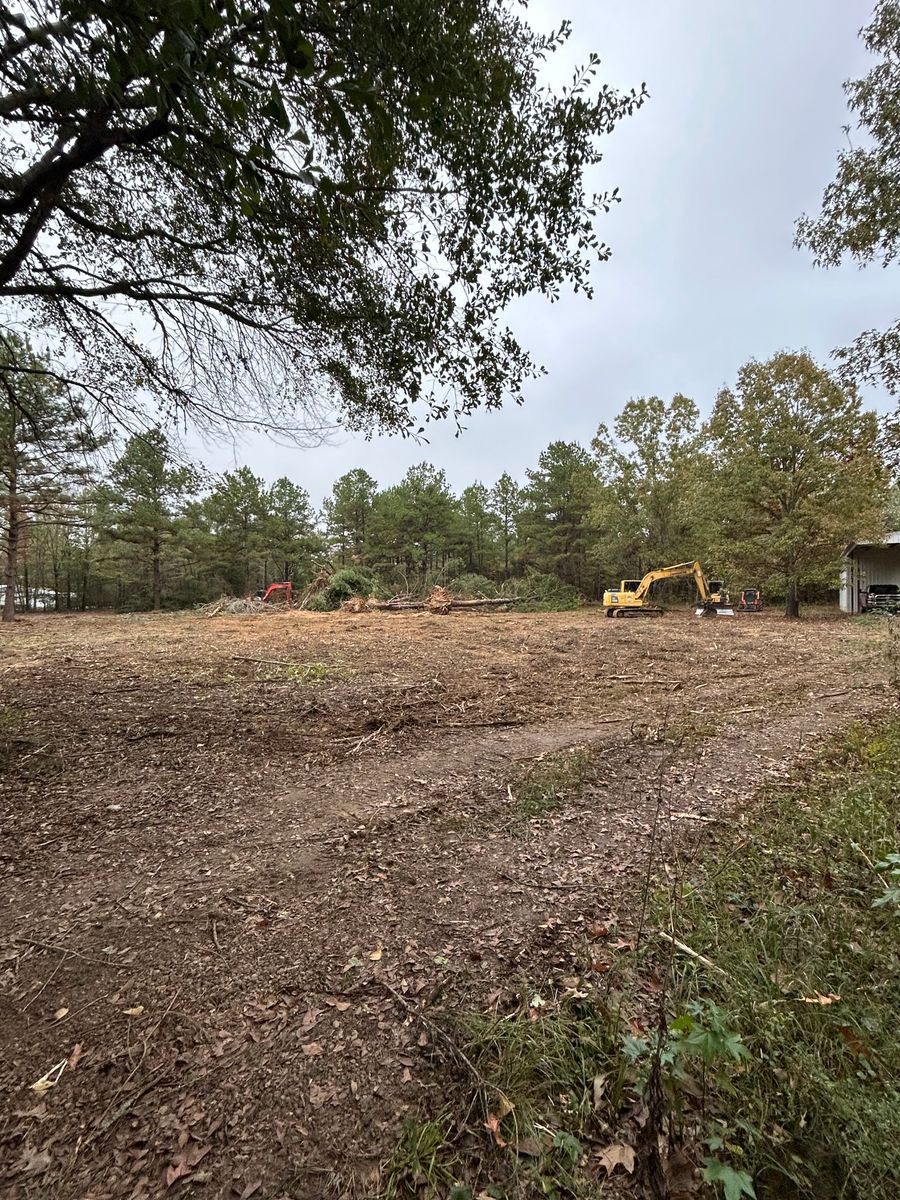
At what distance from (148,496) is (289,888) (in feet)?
59.9

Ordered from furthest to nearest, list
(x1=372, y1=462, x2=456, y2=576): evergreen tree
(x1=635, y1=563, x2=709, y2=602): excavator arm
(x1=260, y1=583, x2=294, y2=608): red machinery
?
(x1=372, y1=462, x2=456, y2=576): evergreen tree, (x1=260, y1=583, x2=294, y2=608): red machinery, (x1=635, y1=563, x2=709, y2=602): excavator arm

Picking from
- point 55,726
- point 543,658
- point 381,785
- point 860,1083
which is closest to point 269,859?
point 381,785

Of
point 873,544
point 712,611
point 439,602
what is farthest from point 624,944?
point 873,544

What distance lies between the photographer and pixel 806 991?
1.70m

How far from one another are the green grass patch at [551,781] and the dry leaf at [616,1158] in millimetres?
1852

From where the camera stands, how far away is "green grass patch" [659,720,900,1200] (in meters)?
1.22

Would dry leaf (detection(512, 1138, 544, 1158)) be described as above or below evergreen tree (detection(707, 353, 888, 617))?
below

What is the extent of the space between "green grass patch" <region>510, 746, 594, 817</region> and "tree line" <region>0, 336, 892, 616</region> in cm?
538

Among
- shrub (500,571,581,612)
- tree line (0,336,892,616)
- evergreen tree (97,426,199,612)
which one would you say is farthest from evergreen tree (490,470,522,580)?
evergreen tree (97,426,199,612)

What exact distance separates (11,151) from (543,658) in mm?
8648

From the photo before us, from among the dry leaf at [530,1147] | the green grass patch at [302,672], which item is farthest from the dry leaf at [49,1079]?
the green grass patch at [302,672]

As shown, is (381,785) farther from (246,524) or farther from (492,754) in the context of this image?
(246,524)

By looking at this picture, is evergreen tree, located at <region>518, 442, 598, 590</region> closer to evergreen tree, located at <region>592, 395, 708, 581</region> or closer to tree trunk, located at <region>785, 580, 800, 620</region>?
evergreen tree, located at <region>592, 395, 708, 581</region>

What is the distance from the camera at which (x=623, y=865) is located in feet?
8.52
